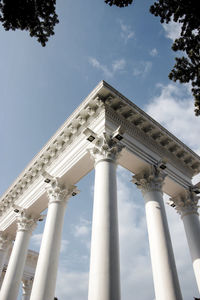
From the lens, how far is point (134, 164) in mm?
24266

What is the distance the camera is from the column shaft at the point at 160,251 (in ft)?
57.2

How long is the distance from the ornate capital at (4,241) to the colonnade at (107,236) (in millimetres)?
7532

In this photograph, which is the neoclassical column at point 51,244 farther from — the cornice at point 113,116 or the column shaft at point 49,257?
the cornice at point 113,116

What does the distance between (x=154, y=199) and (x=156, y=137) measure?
765 cm

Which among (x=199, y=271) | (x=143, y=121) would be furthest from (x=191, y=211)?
(x=143, y=121)

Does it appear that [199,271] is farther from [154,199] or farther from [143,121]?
[143,121]

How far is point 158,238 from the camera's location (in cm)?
1975

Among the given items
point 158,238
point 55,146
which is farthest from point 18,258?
point 158,238

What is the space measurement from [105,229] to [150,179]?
9066 mm

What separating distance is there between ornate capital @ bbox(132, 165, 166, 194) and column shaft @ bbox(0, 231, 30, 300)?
1538 centimetres

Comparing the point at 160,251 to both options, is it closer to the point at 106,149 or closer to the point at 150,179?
the point at 150,179

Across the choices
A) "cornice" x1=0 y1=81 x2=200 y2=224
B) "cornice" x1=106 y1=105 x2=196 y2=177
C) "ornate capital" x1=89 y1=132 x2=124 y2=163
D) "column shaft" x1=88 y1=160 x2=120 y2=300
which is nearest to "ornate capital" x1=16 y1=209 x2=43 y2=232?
"cornice" x1=0 y1=81 x2=200 y2=224

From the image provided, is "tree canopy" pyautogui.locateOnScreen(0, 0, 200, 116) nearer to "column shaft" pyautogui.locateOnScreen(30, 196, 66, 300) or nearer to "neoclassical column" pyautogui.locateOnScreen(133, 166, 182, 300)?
"neoclassical column" pyautogui.locateOnScreen(133, 166, 182, 300)

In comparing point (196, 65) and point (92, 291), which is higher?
point (196, 65)
